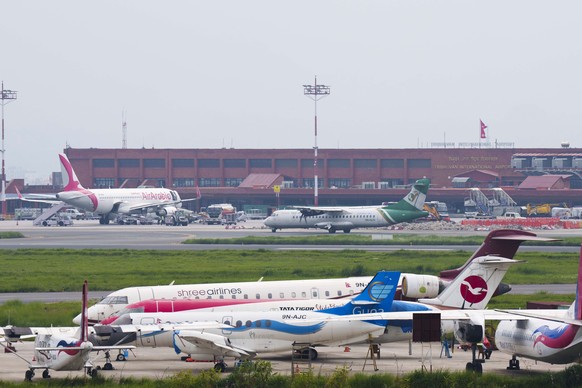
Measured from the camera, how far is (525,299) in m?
60.6

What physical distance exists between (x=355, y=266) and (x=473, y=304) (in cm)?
3272

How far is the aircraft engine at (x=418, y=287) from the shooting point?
49.8m

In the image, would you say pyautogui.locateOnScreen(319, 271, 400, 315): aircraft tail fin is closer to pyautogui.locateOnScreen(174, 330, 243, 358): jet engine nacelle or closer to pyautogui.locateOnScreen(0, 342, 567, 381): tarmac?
pyautogui.locateOnScreen(0, 342, 567, 381): tarmac

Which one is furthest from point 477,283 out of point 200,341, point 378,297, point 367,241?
point 367,241

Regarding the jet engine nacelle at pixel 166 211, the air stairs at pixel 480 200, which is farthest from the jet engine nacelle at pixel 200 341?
the air stairs at pixel 480 200

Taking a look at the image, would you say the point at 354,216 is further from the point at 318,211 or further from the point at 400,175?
the point at 400,175

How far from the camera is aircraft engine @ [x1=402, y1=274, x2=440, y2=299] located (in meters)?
49.8

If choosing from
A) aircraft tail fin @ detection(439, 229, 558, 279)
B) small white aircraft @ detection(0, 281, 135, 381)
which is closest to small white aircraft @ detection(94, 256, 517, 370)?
small white aircraft @ detection(0, 281, 135, 381)

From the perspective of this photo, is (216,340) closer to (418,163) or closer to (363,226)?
(363,226)

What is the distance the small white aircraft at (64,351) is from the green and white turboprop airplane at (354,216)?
3882 inches

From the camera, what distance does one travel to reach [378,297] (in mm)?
43625

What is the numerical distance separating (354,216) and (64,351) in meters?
101

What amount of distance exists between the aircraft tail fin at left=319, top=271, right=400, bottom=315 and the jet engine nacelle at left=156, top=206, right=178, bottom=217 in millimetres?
122868

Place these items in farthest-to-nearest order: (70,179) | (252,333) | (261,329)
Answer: (70,179) < (261,329) < (252,333)
